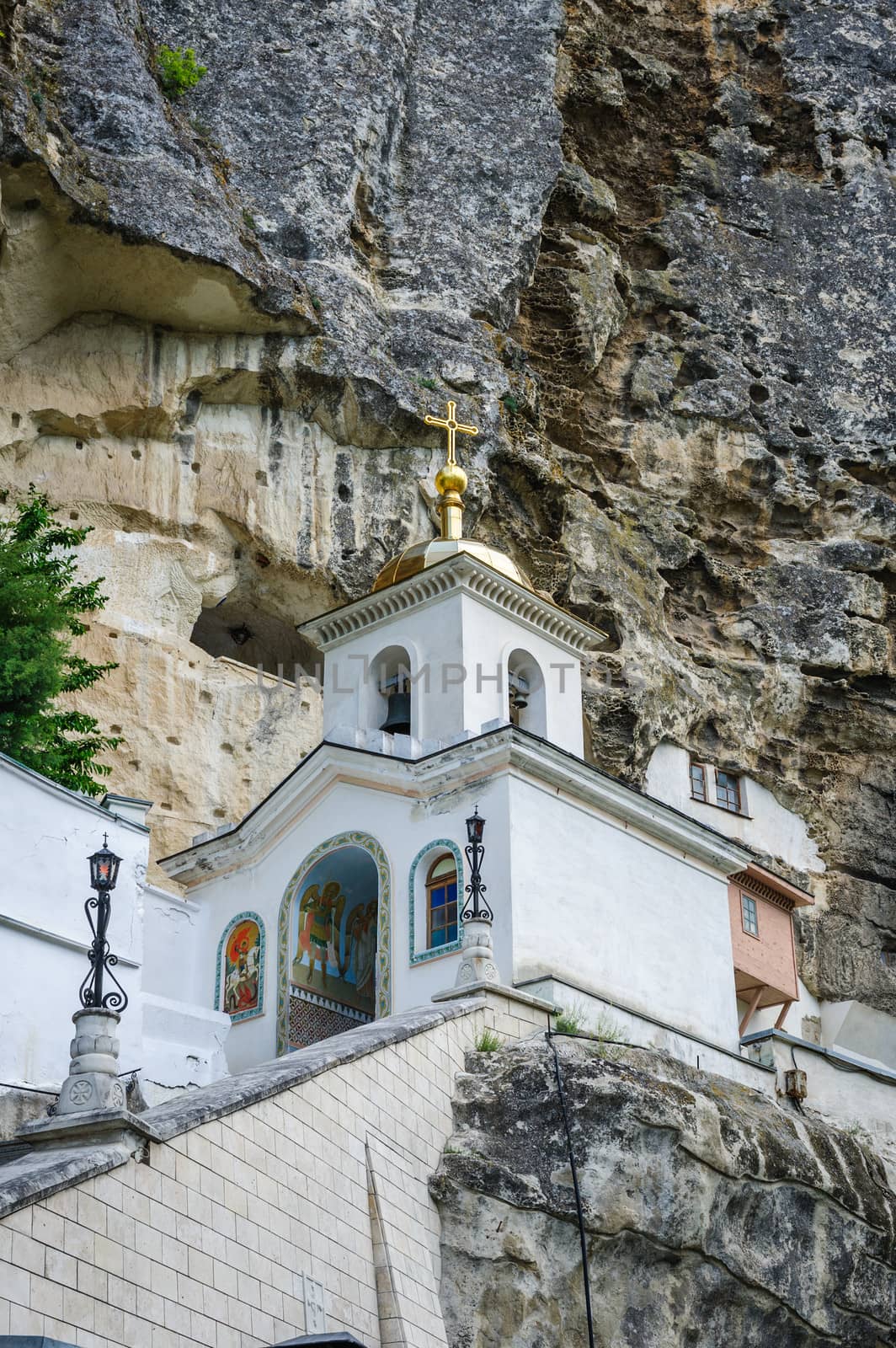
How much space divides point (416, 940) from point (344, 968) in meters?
2.21

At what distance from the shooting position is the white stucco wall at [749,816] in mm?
31828

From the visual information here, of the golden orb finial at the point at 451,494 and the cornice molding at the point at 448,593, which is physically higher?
the golden orb finial at the point at 451,494

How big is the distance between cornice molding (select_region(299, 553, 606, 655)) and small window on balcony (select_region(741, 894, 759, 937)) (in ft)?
20.7

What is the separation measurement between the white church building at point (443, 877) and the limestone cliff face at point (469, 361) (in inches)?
198

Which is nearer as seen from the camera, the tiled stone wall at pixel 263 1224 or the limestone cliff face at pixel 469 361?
the tiled stone wall at pixel 263 1224

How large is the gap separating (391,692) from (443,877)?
173 inches

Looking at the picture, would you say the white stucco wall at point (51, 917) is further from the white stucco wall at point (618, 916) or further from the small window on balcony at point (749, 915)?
the small window on balcony at point (749, 915)

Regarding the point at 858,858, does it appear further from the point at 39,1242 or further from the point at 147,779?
the point at 39,1242

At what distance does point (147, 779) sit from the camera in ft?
93.7

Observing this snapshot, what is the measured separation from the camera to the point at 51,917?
1770cm

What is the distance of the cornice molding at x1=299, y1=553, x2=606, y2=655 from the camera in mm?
23938

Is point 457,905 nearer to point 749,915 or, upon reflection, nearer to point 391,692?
point 391,692

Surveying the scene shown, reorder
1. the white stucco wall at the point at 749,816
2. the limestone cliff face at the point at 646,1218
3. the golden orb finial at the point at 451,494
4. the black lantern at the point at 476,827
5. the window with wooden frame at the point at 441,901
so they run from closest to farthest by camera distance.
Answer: the limestone cliff face at the point at 646,1218 < the black lantern at the point at 476,827 < the window with wooden frame at the point at 441,901 < the golden orb finial at the point at 451,494 < the white stucco wall at the point at 749,816

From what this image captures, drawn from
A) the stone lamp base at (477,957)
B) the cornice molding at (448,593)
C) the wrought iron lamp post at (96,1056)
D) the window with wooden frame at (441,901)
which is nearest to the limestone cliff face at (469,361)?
the cornice molding at (448,593)
